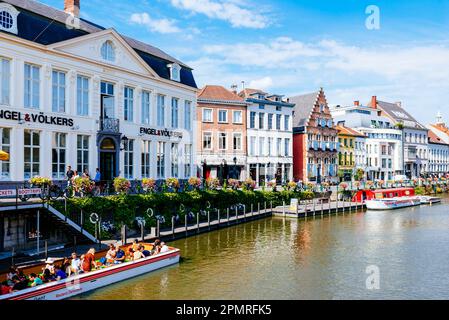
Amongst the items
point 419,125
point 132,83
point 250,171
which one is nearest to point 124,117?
point 132,83

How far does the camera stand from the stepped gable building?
79688mm

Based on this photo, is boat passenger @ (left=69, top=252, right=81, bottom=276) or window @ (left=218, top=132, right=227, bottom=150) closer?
boat passenger @ (left=69, top=252, right=81, bottom=276)

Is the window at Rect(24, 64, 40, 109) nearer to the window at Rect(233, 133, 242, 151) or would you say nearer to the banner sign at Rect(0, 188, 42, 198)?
the banner sign at Rect(0, 188, 42, 198)

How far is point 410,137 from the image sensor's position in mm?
81625

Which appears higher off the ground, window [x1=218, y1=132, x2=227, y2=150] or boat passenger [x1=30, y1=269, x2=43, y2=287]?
window [x1=218, y1=132, x2=227, y2=150]

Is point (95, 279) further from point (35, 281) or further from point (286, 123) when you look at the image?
point (286, 123)

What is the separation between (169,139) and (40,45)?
12.9 m

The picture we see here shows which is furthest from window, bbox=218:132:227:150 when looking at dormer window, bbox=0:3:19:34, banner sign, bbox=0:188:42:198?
banner sign, bbox=0:188:42:198

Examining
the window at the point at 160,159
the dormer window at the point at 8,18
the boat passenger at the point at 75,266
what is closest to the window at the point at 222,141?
the window at the point at 160,159

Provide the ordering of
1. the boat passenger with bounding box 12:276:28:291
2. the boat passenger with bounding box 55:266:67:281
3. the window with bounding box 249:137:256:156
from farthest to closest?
the window with bounding box 249:137:256:156
the boat passenger with bounding box 55:266:67:281
the boat passenger with bounding box 12:276:28:291

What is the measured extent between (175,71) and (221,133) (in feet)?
47.4

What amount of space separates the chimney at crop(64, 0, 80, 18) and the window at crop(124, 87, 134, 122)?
6.07 m

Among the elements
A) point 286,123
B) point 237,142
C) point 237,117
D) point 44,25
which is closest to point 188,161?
point 237,142
